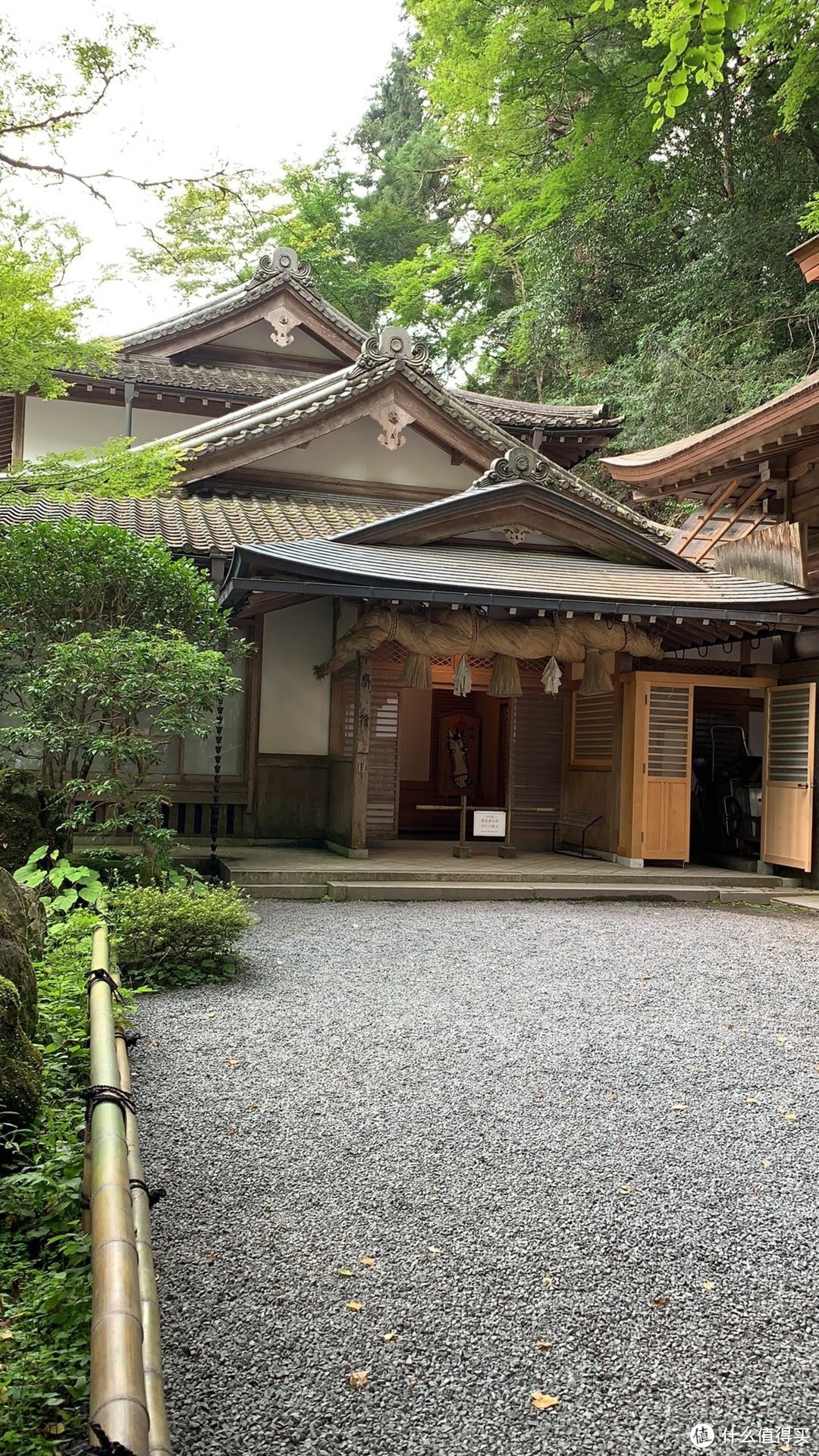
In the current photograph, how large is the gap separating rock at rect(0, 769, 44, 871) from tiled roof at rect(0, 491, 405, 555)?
2.99 metres

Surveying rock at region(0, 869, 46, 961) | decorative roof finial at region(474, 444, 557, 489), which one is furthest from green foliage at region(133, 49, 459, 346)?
rock at region(0, 869, 46, 961)

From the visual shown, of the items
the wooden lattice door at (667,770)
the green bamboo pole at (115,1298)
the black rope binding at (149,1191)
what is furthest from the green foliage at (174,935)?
the wooden lattice door at (667,770)

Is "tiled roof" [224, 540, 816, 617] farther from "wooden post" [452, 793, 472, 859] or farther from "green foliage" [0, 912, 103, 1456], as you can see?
"green foliage" [0, 912, 103, 1456]

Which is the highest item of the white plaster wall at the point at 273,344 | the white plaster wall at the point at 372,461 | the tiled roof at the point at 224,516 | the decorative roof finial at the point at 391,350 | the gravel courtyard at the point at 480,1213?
the white plaster wall at the point at 273,344

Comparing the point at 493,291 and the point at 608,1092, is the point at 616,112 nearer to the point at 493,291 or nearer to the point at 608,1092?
the point at 493,291

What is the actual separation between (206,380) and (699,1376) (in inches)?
558

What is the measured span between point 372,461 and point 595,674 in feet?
14.2

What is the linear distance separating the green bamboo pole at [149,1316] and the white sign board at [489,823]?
25.9ft

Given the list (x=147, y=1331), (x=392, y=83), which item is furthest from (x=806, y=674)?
(x=392, y=83)

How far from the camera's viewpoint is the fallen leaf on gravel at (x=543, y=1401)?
2.23 meters

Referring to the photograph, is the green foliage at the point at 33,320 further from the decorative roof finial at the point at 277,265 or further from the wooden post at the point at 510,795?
the decorative roof finial at the point at 277,265

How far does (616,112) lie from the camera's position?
722 inches

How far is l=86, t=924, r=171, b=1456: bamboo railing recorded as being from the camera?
162 centimetres

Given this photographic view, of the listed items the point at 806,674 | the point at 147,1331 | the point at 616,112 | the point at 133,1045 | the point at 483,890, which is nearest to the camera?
the point at 147,1331
